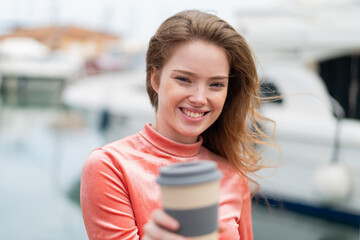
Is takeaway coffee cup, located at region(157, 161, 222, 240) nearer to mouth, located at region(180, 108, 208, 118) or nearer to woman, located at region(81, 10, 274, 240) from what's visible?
woman, located at region(81, 10, 274, 240)

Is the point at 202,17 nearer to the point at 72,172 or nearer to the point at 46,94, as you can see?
the point at 72,172

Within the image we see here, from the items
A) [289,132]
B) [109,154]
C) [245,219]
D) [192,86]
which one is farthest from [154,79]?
[289,132]

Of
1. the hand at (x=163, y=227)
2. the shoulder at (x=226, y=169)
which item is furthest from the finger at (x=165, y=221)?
the shoulder at (x=226, y=169)

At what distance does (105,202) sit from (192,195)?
0.36 metres

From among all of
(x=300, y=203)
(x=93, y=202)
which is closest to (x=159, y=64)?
(x=93, y=202)

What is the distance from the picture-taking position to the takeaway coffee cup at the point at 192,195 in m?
0.69

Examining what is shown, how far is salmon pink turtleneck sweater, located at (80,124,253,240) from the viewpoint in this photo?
99 cm

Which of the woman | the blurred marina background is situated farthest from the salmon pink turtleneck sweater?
the blurred marina background

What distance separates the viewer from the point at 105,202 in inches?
39.1

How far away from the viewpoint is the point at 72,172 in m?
6.44

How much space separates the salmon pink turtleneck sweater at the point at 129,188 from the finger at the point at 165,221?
276 millimetres

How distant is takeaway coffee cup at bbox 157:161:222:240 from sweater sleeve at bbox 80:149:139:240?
300 mm

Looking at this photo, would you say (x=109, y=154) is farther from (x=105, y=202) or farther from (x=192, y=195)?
(x=192, y=195)

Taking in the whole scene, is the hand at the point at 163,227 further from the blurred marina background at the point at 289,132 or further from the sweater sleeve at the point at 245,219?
the blurred marina background at the point at 289,132
